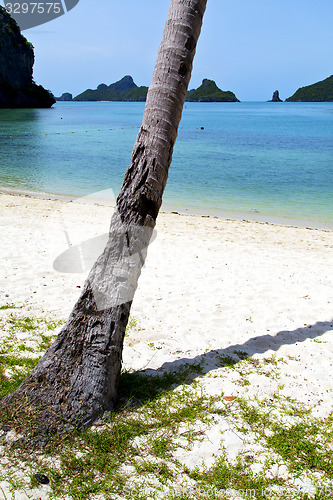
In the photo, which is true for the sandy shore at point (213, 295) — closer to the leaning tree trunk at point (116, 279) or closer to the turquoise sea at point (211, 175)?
the leaning tree trunk at point (116, 279)

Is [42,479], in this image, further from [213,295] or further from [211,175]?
[211,175]

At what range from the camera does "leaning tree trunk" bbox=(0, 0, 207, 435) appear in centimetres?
313

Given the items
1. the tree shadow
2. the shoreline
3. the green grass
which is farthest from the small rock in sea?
the shoreline

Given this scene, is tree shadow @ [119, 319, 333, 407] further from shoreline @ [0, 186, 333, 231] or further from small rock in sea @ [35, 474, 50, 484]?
shoreline @ [0, 186, 333, 231]

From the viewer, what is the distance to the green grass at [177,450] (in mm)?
2633

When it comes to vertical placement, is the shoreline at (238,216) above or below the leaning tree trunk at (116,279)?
below

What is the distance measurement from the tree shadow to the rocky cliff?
340 feet

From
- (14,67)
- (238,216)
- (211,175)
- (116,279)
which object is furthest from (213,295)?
(14,67)

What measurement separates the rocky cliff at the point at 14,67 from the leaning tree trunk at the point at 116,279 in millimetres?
103541

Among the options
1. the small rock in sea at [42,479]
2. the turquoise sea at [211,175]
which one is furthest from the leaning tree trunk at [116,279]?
the turquoise sea at [211,175]

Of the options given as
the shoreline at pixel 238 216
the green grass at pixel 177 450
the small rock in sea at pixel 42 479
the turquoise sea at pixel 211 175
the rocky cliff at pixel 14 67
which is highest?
the rocky cliff at pixel 14 67

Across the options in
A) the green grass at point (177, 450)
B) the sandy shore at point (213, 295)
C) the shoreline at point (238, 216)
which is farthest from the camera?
the shoreline at point (238, 216)

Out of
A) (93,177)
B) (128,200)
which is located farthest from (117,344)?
(93,177)

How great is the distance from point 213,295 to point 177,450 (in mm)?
3233
